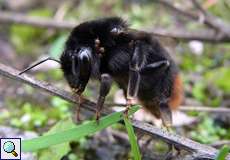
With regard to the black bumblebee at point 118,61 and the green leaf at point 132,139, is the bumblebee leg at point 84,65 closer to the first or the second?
the black bumblebee at point 118,61

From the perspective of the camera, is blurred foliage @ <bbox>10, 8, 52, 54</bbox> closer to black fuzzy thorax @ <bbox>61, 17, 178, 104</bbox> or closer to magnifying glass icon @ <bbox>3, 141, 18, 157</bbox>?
black fuzzy thorax @ <bbox>61, 17, 178, 104</bbox>

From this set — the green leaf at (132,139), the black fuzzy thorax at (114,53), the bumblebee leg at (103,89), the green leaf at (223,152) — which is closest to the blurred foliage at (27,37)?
the black fuzzy thorax at (114,53)

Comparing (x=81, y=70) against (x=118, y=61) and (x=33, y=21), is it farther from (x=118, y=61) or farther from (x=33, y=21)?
→ (x=33, y=21)

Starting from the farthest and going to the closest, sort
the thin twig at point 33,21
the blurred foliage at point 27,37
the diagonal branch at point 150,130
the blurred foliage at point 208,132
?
the blurred foliage at point 27,37 < the thin twig at point 33,21 < the blurred foliage at point 208,132 < the diagonal branch at point 150,130

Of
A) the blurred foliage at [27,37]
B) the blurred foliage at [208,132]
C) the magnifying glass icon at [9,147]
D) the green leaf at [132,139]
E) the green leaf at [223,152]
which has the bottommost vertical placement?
the green leaf at [223,152]

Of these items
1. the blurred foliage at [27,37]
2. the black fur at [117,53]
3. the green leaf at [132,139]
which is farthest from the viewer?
the blurred foliage at [27,37]

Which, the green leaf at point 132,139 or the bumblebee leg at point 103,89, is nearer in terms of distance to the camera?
the green leaf at point 132,139

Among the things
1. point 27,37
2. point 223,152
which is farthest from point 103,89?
point 27,37
